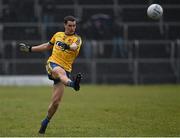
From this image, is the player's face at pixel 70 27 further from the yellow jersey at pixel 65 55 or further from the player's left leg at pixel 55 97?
the player's left leg at pixel 55 97

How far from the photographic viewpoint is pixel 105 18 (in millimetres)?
33938

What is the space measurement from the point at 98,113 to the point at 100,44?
14680mm

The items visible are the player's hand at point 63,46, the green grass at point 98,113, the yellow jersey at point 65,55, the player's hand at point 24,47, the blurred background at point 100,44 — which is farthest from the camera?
the blurred background at point 100,44

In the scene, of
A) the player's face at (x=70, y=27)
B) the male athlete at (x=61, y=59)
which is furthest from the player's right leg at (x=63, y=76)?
the player's face at (x=70, y=27)

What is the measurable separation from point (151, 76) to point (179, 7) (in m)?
4.64

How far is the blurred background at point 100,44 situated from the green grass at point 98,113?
4297 mm

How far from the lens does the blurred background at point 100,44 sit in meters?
32.9

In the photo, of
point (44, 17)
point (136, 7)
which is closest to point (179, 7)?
point (136, 7)

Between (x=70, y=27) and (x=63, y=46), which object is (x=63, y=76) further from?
(x=70, y=27)

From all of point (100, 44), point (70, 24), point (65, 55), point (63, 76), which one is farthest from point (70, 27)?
point (100, 44)

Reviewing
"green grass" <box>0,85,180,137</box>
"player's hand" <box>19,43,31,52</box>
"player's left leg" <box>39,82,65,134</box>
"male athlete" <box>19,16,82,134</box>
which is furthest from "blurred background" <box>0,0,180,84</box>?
"player's left leg" <box>39,82,65,134</box>

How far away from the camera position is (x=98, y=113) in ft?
61.3

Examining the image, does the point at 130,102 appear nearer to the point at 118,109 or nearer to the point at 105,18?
the point at 118,109

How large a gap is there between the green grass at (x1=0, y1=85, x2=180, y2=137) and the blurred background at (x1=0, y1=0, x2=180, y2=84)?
14.1 feet
